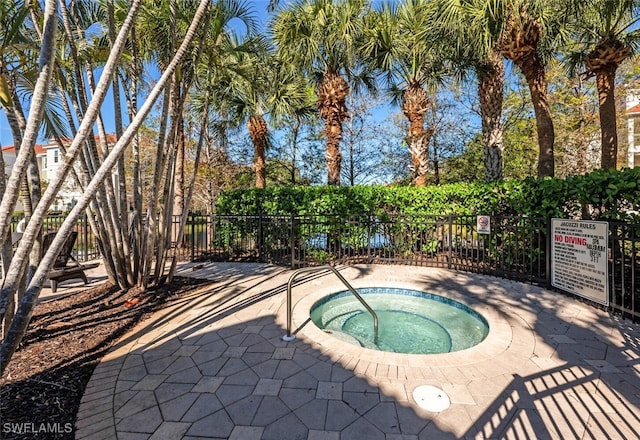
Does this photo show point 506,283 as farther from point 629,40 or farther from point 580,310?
point 629,40

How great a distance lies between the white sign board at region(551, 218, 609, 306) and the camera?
13.4 ft

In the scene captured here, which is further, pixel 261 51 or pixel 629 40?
pixel 629 40

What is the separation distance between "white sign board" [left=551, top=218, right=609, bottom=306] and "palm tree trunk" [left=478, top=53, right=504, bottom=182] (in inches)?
Result: 146

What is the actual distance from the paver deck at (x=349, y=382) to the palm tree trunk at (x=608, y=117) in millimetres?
5769

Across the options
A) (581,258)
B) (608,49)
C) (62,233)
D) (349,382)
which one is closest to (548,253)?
(581,258)

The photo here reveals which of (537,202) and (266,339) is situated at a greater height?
(537,202)

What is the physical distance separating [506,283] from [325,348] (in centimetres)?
442

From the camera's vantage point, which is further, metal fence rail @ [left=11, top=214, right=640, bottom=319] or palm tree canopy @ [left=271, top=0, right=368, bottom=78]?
palm tree canopy @ [left=271, top=0, right=368, bottom=78]

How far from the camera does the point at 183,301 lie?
473 cm

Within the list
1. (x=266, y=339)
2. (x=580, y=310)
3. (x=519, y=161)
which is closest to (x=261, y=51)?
(x=266, y=339)

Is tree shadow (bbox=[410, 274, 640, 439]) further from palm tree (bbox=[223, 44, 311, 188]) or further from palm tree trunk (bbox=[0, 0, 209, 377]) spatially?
palm tree (bbox=[223, 44, 311, 188])

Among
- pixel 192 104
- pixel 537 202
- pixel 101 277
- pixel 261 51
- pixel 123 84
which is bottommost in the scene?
pixel 101 277

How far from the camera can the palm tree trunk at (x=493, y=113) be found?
26.2ft
